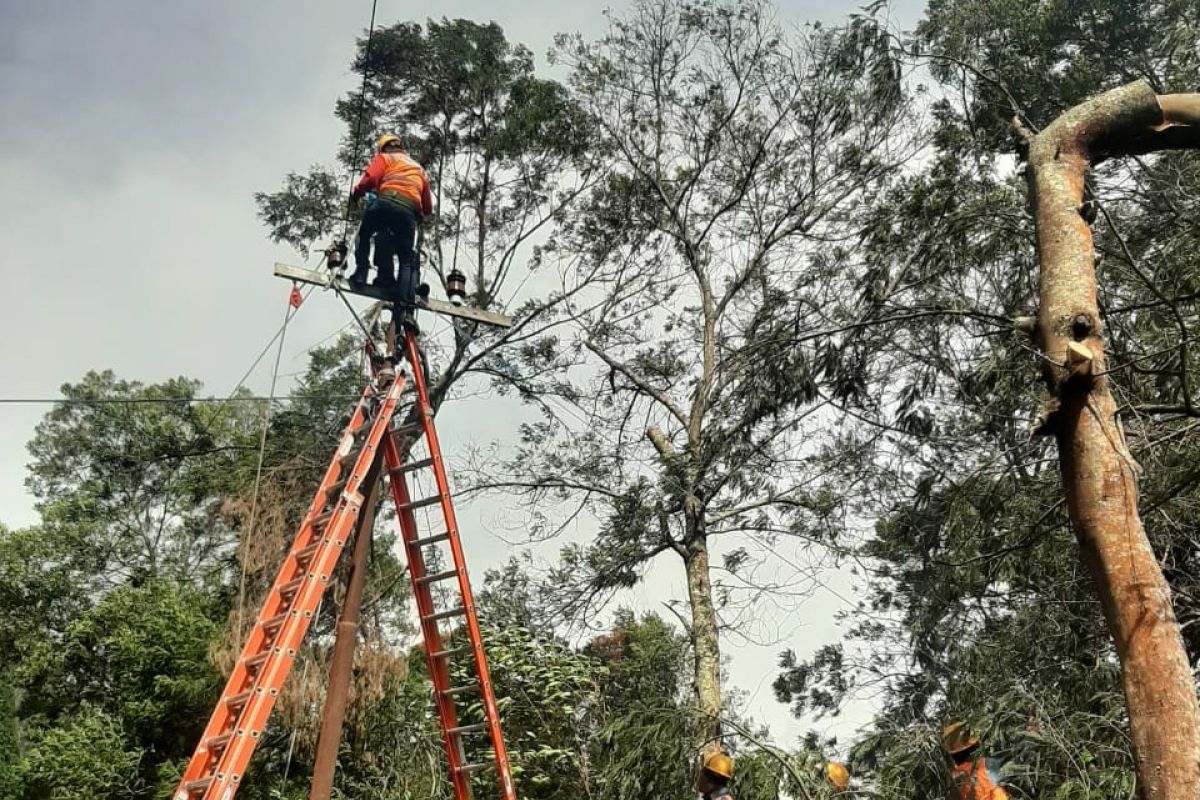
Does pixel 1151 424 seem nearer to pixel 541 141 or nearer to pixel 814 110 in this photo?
pixel 814 110

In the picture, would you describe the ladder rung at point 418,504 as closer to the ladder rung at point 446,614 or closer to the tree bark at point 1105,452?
the ladder rung at point 446,614

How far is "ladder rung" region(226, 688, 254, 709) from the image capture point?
14.8 feet

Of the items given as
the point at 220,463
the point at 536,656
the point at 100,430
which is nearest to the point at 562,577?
the point at 536,656

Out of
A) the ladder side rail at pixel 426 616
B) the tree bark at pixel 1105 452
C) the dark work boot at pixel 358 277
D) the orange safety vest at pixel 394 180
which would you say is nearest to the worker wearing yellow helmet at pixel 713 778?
the ladder side rail at pixel 426 616

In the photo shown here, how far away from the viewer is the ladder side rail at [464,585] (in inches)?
214

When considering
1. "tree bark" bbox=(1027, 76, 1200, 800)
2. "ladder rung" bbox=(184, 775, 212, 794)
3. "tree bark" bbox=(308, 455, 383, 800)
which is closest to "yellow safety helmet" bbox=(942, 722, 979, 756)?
"tree bark" bbox=(1027, 76, 1200, 800)

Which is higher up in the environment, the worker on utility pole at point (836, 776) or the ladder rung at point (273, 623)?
the ladder rung at point (273, 623)

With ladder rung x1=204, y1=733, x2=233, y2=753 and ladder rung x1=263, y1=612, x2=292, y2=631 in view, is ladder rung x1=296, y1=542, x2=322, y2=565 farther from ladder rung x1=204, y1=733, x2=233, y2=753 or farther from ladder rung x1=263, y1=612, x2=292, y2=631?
ladder rung x1=204, y1=733, x2=233, y2=753

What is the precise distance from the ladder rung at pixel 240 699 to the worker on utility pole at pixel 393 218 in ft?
8.90

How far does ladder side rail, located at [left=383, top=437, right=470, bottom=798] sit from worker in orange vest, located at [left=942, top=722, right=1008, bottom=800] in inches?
113

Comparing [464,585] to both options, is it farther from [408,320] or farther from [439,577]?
[408,320]

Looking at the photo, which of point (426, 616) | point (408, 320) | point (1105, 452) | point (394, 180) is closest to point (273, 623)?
point (426, 616)

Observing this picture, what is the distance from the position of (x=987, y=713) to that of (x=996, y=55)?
20.3ft

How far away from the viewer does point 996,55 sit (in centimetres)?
844
